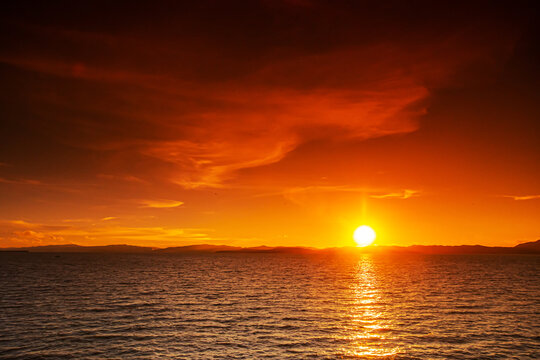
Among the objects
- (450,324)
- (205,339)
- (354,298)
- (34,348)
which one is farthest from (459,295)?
(34,348)

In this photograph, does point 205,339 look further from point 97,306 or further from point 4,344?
point 97,306

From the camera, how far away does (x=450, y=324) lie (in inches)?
1688

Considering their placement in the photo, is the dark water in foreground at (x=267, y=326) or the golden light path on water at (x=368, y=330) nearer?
the dark water in foreground at (x=267, y=326)

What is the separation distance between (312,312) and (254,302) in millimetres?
11999

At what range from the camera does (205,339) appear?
3581 centimetres

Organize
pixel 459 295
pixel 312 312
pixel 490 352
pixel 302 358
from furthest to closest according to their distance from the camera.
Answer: pixel 459 295 < pixel 312 312 < pixel 490 352 < pixel 302 358

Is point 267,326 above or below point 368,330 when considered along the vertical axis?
above

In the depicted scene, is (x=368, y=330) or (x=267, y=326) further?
(x=267, y=326)

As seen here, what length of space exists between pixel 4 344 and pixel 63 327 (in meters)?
7.10

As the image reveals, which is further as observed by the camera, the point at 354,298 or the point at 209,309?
the point at 354,298

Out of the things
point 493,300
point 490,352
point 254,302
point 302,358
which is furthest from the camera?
point 493,300

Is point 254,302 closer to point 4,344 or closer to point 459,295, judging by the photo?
point 4,344

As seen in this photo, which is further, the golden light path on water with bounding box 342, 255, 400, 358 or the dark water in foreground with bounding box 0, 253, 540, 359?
the golden light path on water with bounding box 342, 255, 400, 358

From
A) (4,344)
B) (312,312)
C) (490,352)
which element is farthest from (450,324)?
(4,344)
